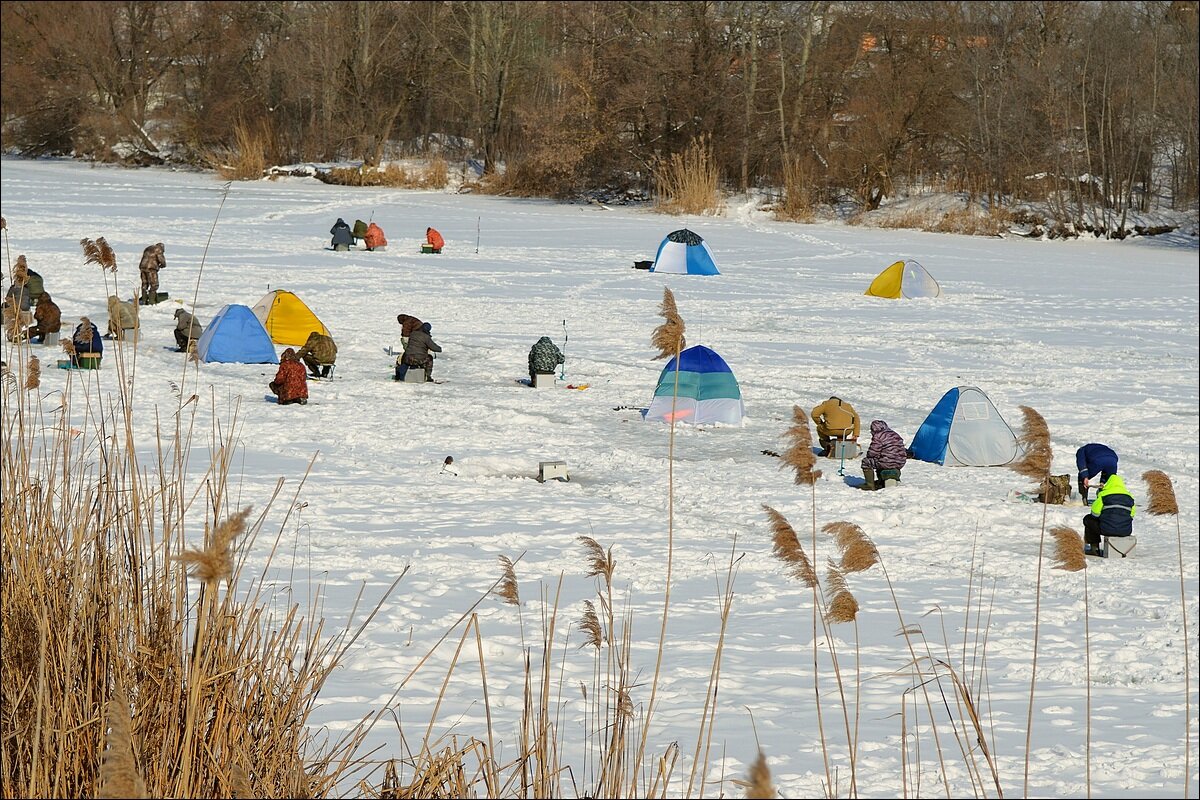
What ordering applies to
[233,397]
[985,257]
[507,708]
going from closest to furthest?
[507,708] < [233,397] < [985,257]

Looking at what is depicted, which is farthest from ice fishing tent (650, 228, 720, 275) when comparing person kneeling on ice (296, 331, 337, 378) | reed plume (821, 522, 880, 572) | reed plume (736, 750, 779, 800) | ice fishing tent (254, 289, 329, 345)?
reed plume (736, 750, 779, 800)

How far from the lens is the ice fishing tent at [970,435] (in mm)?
10125

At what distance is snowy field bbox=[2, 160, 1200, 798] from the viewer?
4.81 metres

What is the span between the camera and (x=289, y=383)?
1115 cm

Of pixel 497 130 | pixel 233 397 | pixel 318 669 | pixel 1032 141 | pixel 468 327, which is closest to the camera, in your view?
pixel 318 669

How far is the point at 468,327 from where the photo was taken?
15594 mm

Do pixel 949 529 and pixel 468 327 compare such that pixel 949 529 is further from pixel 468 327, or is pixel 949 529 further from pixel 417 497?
pixel 468 327

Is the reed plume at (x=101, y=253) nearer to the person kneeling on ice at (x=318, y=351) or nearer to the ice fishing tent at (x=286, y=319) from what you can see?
the person kneeling on ice at (x=318, y=351)

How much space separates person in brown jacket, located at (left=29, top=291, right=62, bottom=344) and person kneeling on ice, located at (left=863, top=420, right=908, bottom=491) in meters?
8.34

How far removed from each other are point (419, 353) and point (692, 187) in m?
23.5

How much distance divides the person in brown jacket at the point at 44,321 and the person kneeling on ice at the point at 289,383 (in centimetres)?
338

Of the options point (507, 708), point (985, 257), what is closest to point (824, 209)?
point (985, 257)

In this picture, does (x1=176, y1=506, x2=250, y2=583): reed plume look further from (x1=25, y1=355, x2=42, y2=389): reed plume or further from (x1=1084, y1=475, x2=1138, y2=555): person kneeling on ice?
(x1=1084, y1=475, x2=1138, y2=555): person kneeling on ice

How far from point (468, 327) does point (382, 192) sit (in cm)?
2416
